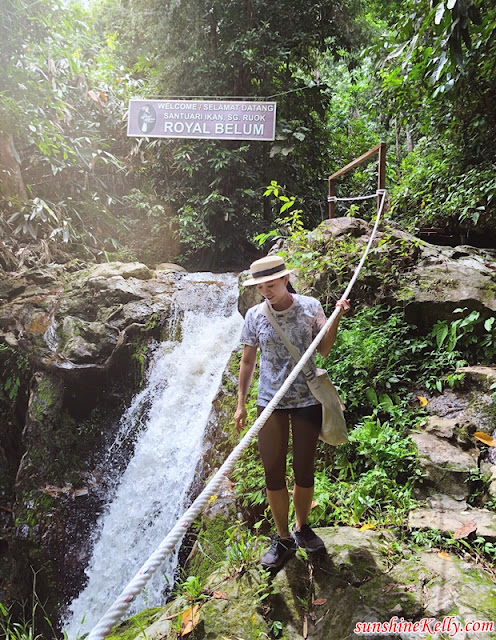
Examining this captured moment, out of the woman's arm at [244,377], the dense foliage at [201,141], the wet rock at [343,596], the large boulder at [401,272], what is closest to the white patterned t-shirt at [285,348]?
the woman's arm at [244,377]

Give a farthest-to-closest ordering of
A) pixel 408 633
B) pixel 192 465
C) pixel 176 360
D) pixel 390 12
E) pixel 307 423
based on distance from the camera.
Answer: pixel 390 12 < pixel 176 360 < pixel 192 465 < pixel 307 423 < pixel 408 633

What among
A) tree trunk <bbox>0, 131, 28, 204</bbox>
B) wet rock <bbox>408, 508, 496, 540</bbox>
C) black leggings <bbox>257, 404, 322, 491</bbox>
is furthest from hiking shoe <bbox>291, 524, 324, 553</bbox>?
tree trunk <bbox>0, 131, 28, 204</bbox>

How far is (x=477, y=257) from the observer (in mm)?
4578

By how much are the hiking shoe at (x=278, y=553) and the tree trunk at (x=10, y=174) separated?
285 inches

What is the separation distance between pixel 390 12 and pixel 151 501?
8.68 meters

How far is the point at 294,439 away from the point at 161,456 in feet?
10.4

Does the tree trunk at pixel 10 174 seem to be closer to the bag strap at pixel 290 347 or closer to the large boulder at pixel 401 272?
the large boulder at pixel 401 272

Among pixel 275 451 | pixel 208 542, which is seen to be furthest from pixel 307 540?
pixel 208 542

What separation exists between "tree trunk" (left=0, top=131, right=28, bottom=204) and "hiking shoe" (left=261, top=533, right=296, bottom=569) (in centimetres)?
725

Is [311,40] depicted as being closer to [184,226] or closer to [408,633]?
[184,226]

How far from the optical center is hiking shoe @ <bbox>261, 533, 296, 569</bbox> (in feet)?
6.86

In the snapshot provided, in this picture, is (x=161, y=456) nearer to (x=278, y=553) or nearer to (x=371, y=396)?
(x=371, y=396)

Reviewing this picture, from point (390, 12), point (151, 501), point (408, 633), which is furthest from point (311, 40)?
point (408, 633)

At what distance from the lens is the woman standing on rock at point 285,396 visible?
79.0 inches
